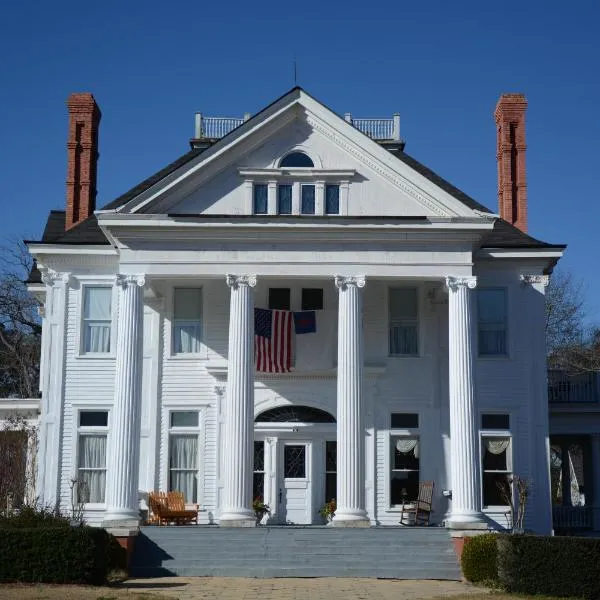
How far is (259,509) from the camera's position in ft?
91.0

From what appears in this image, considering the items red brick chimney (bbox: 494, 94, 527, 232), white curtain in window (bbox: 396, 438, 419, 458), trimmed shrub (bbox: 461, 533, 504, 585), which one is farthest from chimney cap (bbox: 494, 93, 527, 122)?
trimmed shrub (bbox: 461, 533, 504, 585)

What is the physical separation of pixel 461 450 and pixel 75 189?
14.8m

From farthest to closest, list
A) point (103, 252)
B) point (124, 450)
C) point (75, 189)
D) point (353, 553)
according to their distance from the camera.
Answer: point (75, 189) < point (103, 252) < point (124, 450) < point (353, 553)

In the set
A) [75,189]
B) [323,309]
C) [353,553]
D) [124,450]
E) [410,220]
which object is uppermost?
[75,189]

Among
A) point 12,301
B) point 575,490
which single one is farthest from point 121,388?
point 575,490

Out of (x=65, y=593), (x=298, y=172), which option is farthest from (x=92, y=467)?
(x=65, y=593)

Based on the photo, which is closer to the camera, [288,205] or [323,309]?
[288,205]

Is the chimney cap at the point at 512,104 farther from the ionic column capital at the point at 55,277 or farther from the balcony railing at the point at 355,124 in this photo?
the ionic column capital at the point at 55,277

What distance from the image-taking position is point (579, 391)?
32.8 metres

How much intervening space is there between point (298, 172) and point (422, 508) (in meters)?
9.57

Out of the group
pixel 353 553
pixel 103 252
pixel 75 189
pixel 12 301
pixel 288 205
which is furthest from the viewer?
pixel 12 301

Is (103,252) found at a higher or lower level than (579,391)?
higher

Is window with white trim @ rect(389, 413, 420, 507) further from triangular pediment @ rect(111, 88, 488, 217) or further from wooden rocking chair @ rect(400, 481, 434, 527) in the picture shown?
triangular pediment @ rect(111, 88, 488, 217)

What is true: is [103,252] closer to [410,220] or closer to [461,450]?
[410,220]
